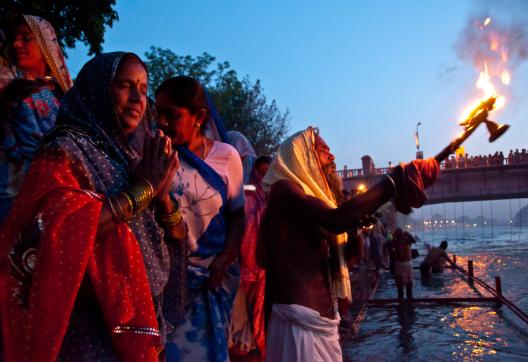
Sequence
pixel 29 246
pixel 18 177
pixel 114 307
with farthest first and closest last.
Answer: pixel 18 177 → pixel 114 307 → pixel 29 246

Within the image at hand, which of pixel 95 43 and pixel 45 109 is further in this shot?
pixel 95 43

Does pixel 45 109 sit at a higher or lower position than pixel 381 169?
lower

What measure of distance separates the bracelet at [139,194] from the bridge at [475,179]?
4023cm

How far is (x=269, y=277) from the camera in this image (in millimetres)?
3055

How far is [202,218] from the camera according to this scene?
271 cm

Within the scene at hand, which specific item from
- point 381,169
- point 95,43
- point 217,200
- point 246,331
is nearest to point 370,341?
point 246,331

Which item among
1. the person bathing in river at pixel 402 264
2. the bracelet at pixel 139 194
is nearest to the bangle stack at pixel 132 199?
the bracelet at pixel 139 194

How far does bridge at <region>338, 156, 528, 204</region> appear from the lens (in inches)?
1642

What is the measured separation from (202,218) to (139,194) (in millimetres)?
953

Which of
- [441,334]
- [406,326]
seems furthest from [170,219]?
[406,326]

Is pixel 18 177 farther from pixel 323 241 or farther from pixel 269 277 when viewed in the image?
pixel 323 241

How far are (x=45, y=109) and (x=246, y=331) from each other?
6.37 ft

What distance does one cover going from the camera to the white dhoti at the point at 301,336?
276 cm

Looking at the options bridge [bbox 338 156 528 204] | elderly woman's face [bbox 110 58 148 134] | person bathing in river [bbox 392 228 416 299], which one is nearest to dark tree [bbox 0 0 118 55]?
person bathing in river [bbox 392 228 416 299]
